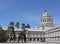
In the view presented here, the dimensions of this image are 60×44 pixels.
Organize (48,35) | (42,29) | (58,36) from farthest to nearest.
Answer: (42,29)
(48,35)
(58,36)

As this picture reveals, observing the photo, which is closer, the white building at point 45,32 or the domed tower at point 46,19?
the white building at point 45,32

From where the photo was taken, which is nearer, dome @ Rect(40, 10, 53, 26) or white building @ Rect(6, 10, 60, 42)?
white building @ Rect(6, 10, 60, 42)

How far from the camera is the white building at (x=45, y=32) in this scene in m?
114

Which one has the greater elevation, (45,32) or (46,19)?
(46,19)

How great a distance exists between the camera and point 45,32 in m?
132

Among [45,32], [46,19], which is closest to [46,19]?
[46,19]

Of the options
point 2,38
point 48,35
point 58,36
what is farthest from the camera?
point 48,35

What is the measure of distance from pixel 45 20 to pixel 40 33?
14398 mm

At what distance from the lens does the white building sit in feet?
375

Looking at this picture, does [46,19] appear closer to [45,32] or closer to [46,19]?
[46,19]

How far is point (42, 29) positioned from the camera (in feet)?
455

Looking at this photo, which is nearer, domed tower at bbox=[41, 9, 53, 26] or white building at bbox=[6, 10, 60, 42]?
white building at bbox=[6, 10, 60, 42]

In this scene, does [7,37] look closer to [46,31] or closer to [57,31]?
[57,31]

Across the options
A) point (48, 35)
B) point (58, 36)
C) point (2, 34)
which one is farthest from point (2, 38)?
point (48, 35)
